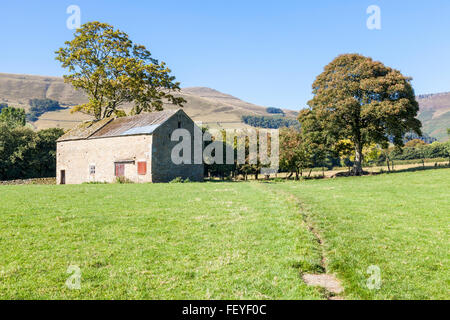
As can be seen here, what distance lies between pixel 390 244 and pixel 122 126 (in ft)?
116

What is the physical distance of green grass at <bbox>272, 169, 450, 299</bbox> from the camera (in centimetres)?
640

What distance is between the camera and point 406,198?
61.6ft

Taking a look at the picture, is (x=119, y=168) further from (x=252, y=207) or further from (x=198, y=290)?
(x=198, y=290)

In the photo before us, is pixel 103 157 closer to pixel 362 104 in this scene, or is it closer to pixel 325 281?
pixel 362 104

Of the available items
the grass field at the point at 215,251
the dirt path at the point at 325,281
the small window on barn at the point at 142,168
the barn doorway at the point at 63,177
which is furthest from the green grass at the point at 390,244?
the barn doorway at the point at 63,177

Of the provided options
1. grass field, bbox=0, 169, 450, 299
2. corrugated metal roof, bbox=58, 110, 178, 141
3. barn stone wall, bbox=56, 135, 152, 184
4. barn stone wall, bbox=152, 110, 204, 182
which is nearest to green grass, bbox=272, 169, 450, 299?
grass field, bbox=0, 169, 450, 299

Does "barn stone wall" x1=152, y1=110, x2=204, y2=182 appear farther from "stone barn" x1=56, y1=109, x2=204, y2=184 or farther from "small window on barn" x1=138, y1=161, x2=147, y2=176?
A: "small window on barn" x1=138, y1=161, x2=147, y2=176

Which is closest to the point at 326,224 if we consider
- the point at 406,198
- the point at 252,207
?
the point at 252,207

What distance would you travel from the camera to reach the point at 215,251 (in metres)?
8.34

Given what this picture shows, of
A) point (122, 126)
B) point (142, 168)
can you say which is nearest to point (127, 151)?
point (142, 168)

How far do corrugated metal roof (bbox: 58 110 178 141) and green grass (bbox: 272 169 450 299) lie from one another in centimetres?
2505

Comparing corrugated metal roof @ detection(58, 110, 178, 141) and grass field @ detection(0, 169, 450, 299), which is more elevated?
corrugated metal roof @ detection(58, 110, 178, 141)

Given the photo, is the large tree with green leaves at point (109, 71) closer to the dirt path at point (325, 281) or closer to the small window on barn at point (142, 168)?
the small window on barn at point (142, 168)

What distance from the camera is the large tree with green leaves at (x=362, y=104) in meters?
37.7
